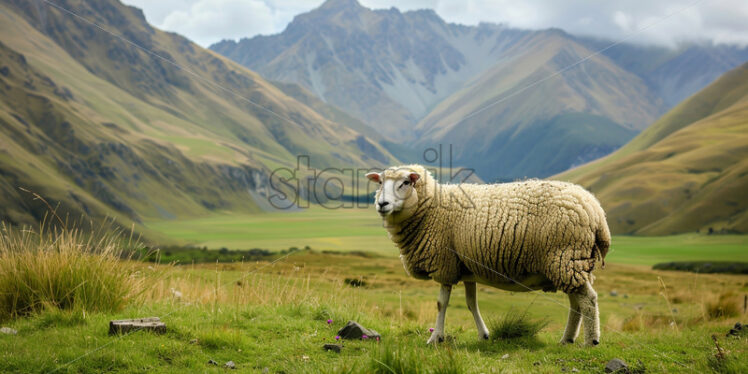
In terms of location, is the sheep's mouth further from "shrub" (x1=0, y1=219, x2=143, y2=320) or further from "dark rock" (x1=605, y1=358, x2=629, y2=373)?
"shrub" (x1=0, y1=219, x2=143, y2=320)

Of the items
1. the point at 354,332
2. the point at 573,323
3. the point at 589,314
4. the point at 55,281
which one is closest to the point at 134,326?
the point at 55,281

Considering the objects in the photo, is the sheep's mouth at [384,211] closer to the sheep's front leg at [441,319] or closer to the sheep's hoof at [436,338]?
the sheep's front leg at [441,319]

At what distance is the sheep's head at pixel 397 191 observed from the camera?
9758mm

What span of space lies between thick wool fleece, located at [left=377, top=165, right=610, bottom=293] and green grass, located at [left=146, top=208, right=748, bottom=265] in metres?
45.2

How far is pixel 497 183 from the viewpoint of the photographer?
1091 cm

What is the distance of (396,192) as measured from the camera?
396 inches

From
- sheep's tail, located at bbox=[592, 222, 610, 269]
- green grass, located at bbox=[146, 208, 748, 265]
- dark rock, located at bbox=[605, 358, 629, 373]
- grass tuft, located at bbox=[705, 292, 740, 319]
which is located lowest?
green grass, located at bbox=[146, 208, 748, 265]

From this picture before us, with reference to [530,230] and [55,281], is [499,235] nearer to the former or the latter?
[530,230]

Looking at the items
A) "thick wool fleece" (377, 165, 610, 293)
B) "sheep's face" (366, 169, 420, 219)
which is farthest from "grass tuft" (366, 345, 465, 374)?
"sheep's face" (366, 169, 420, 219)

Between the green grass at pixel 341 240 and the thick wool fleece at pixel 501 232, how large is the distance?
45191mm

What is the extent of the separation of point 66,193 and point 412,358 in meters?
137

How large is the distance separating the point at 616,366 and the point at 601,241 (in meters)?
2.96

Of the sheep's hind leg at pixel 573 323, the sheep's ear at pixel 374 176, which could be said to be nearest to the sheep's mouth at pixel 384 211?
the sheep's ear at pixel 374 176

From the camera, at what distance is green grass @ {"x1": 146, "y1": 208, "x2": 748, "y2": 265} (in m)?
91.9
